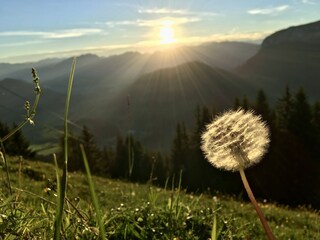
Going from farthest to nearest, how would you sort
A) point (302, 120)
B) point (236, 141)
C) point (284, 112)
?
point (284, 112) → point (302, 120) → point (236, 141)

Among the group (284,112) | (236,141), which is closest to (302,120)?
(284,112)

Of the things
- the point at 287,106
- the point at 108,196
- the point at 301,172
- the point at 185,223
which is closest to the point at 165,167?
the point at 287,106

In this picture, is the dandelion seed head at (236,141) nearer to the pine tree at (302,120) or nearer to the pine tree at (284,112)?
the pine tree at (302,120)

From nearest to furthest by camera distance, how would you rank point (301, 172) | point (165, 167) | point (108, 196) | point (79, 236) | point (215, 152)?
point (215, 152), point (79, 236), point (108, 196), point (301, 172), point (165, 167)

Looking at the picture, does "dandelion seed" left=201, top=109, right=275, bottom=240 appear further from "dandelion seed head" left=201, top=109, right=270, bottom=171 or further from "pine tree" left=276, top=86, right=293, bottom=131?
"pine tree" left=276, top=86, right=293, bottom=131

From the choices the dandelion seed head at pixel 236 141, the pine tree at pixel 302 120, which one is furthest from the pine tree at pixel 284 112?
the dandelion seed head at pixel 236 141

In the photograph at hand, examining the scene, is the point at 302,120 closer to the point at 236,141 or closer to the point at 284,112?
the point at 284,112

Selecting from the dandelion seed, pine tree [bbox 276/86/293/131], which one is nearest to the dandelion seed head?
the dandelion seed

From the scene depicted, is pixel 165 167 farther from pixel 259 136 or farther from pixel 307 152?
pixel 259 136

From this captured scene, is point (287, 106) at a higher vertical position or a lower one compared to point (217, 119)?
lower
